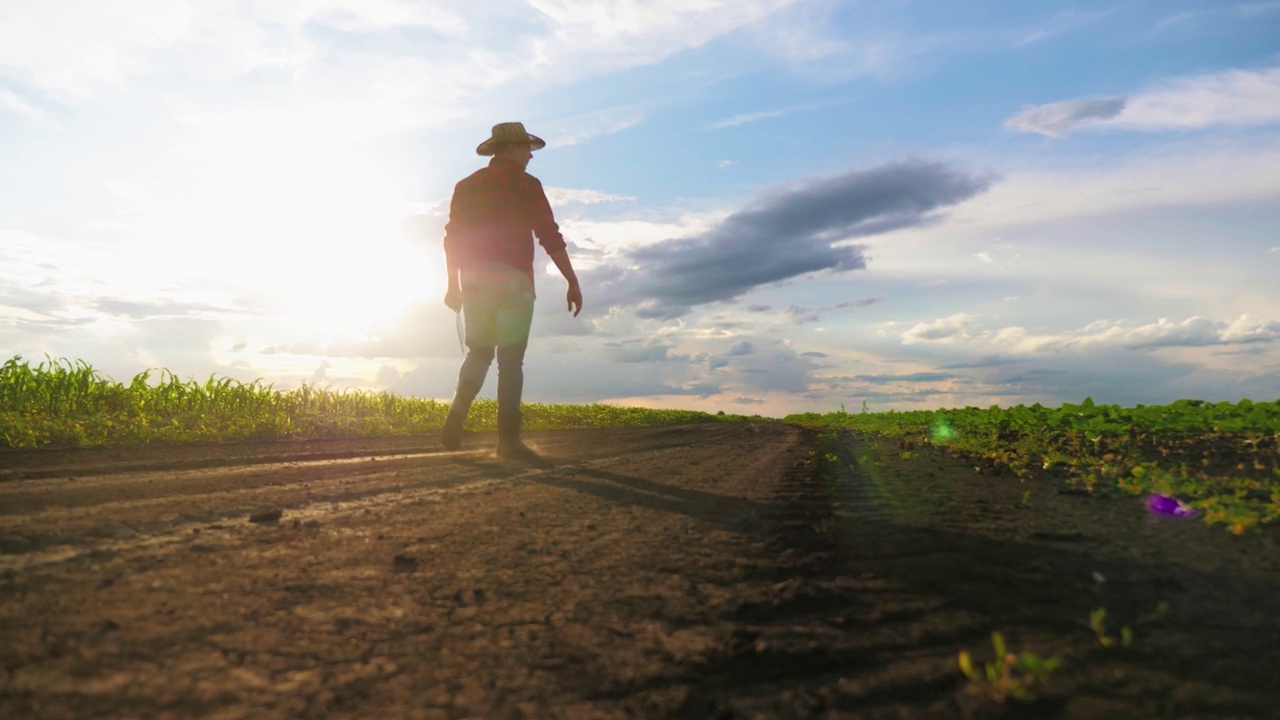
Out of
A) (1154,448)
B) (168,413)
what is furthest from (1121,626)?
(168,413)

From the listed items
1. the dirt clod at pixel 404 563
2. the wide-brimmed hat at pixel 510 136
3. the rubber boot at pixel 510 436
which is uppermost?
the wide-brimmed hat at pixel 510 136

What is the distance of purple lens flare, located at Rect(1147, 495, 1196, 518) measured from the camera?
3469 millimetres

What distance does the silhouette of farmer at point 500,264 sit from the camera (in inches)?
251

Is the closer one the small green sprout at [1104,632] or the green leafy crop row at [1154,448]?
the small green sprout at [1104,632]

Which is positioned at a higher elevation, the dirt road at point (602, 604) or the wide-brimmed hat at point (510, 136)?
the wide-brimmed hat at point (510, 136)

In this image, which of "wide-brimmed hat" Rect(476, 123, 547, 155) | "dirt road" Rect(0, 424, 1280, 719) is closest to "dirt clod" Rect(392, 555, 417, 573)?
"dirt road" Rect(0, 424, 1280, 719)

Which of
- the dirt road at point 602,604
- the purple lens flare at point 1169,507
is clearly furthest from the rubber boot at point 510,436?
the purple lens flare at point 1169,507

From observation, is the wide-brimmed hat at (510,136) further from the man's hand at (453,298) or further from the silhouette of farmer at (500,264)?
the man's hand at (453,298)

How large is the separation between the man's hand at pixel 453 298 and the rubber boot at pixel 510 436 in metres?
1.19

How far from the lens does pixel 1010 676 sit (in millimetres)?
1499

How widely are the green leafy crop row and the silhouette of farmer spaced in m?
4.17

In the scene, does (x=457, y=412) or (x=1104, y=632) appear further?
(x=457, y=412)

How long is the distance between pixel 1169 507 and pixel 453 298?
5.61 metres

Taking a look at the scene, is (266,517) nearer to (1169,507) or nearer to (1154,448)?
(1169,507)
